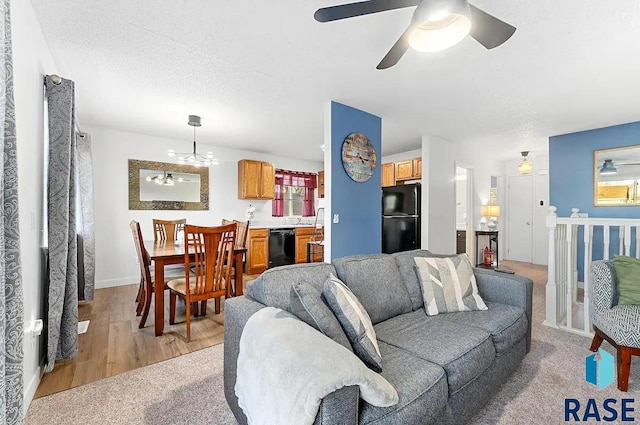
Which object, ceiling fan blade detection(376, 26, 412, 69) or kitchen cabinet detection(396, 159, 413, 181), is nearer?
ceiling fan blade detection(376, 26, 412, 69)

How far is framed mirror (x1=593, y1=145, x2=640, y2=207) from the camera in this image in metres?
4.05

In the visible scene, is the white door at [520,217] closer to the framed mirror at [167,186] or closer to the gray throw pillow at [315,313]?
the framed mirror at [167,186]

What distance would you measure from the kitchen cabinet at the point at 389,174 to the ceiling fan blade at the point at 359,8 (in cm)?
453

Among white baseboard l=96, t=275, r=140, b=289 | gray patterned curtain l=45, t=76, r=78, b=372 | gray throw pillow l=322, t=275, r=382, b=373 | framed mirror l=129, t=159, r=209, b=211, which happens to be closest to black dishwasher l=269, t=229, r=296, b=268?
framed mirror l=129, t=159, r=209, b=211

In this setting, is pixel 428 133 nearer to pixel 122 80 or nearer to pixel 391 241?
pixel 391 241

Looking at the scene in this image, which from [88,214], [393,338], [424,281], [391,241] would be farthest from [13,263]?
[391,241]

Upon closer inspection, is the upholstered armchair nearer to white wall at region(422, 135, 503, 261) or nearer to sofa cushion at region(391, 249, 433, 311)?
sofa cushion at region(391, 249, 433, 311)

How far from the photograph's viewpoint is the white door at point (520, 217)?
21.0 feet

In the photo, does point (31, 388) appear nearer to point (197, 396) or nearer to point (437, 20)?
point (197, 396)

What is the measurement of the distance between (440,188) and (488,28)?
360 centimetres

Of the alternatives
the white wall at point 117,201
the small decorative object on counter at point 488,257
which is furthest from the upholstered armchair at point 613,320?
the white wall at point 117,201

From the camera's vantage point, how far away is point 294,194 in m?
6.75

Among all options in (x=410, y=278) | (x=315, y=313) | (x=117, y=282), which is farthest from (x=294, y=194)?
(x=315, y=313)

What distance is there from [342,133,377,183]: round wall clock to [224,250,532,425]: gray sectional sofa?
4.83ft
